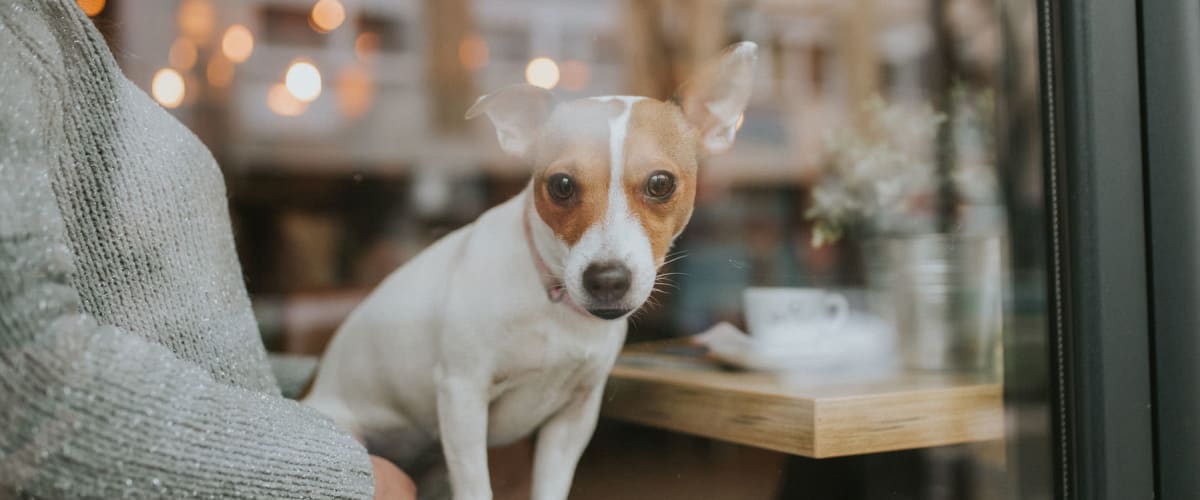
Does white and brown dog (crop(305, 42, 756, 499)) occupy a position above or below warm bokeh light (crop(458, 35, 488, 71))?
below

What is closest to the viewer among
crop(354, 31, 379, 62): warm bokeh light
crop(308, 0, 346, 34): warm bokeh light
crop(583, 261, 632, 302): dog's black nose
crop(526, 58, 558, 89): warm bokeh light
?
crop(583, 261, 632, 302): dog's black nose

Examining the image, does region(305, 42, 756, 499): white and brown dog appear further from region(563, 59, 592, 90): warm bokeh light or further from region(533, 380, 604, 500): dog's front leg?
region(563, 59, 592, 90): warm bokeh light

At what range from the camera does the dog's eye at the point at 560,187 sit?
666mm

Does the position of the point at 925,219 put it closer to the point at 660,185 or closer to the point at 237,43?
the point at 660,185

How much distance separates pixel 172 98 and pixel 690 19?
76 centimetres

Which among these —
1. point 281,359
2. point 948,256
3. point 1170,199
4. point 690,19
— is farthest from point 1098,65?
point 281,359

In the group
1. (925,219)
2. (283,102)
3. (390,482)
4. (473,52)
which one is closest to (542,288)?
(390,482)

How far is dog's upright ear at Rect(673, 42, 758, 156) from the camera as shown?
71 cm

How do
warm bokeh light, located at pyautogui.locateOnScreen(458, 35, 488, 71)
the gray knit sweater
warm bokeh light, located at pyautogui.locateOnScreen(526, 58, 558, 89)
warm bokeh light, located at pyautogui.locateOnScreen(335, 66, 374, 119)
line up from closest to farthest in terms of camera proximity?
1. the gray knit sweater
2. warm bokeh light, located at pyautogui.locateOnScreen(526, 58, 558, 89)
3. warm bokeh light, located at pyautogui.locateOnScreen(458, 35, 488, 71)
4. warm bokeh light, located at pyautogui.locateOnScreen(335, 66, 374, 119)

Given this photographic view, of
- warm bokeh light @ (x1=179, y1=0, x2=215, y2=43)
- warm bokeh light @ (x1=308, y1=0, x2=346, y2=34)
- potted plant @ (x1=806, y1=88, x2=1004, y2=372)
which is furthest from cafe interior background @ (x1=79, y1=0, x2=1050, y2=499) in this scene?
warm bokeh light @ (x1=308, y1=0, x2=346, y2=34)

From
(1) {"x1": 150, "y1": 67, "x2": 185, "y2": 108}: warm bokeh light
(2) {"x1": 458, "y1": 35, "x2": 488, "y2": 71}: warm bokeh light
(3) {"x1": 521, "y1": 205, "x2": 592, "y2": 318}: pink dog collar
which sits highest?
(2) {"x1": 458, "y1": 35, "x2": 488, "y2": 71}: warm bokeh light

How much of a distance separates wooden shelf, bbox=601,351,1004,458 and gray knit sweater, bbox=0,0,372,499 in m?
0.30

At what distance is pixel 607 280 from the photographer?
64cm

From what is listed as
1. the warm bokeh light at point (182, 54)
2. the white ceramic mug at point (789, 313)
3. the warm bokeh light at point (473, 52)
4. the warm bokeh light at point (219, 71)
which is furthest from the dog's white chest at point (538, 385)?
the warm bokeh light at point (219, 71)
